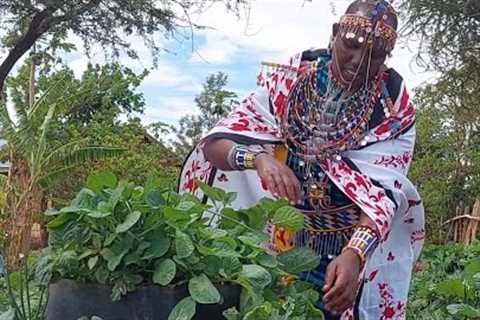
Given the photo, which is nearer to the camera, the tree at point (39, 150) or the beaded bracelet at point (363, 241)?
the tree at point (39, 150)

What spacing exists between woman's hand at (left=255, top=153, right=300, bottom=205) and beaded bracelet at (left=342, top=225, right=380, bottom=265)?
14 cm

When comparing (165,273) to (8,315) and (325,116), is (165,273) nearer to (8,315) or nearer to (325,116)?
(8,315)

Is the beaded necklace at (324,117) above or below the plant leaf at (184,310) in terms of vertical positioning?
above

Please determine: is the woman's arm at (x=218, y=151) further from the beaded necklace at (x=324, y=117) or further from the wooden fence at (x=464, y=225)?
the wooden fence at (x=464, y=225)

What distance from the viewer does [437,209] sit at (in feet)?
40.1

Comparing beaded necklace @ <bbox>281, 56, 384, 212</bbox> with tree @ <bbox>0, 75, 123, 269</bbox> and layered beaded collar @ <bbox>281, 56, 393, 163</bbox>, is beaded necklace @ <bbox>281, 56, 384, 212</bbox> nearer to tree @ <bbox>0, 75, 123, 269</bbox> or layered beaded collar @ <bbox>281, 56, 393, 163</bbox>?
layered beaded collar @ <bbox>281, 56, 393, 163</bbox>

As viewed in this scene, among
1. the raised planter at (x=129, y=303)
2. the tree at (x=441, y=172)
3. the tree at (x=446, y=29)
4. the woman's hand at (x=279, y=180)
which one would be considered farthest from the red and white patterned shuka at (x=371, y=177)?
the tree at (x=441, y=172)

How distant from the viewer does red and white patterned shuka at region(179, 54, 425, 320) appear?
1.60 metres

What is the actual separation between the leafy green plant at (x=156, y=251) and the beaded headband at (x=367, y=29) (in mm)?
619

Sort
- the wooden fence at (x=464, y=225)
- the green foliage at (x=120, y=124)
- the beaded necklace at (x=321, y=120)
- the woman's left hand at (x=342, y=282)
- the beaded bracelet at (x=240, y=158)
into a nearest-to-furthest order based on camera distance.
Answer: the woman's left hand at (x=342, y=282) → the beaded bracelet at (x=240, y=158) → the beaded necklace at (x=321, y=120) → the green foliage at (x=120, y=124) → the wooden fence at (x=464, y=225)

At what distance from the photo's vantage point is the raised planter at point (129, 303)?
3.61ft

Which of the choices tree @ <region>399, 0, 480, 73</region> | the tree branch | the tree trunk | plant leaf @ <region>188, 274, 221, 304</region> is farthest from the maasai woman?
the tree branch

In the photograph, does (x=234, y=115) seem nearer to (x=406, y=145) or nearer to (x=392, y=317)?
(x=406, y=145)

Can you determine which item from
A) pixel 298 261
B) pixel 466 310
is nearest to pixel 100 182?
pixel 298 261
